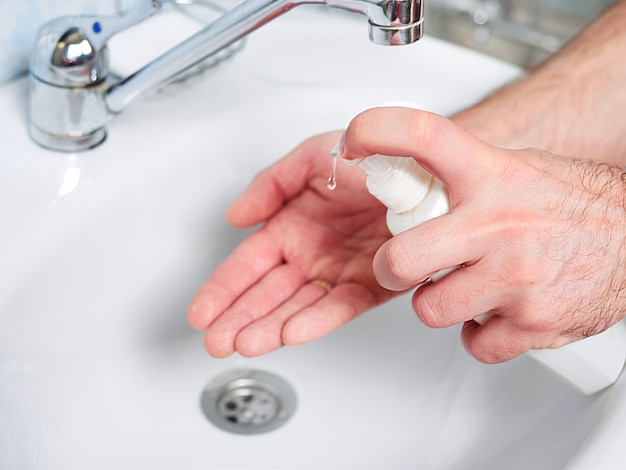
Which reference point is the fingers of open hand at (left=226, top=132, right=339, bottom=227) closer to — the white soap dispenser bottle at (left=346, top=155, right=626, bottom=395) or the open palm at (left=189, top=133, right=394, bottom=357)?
the open palm at (left=189, top=133, right=394, bottom=357)

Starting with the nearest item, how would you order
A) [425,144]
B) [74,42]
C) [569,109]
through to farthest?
1. [425,144]
2. [74,42]
3. [569,109]

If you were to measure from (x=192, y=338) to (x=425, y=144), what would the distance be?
27 centimetres

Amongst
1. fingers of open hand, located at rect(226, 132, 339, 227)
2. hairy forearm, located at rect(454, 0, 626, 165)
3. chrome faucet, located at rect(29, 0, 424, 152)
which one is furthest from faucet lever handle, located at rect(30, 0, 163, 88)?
hairy forearm, located at rect(454, 0, 626, 165)

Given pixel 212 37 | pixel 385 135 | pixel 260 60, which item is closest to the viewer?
pixel 385 135

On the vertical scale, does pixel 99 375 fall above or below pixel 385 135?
below

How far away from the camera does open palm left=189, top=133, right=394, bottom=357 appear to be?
51 centimetres

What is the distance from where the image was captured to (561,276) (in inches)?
17.3

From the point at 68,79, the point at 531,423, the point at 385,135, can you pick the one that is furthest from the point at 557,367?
the point at 68,79

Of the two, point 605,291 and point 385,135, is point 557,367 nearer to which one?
point 605,291

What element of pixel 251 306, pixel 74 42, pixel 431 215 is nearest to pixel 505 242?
pixel 431 215

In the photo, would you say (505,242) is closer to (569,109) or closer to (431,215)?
(431,215)

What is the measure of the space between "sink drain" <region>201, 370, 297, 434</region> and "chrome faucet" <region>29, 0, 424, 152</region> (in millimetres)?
179

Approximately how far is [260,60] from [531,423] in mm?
350

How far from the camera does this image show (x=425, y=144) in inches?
15.8
